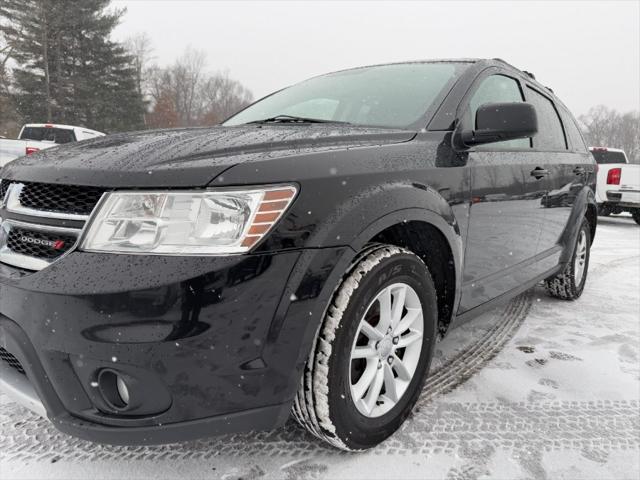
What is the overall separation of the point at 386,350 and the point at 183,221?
36.1 inches

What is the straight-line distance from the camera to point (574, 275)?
379 centimetres

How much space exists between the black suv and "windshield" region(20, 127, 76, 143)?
10.3 m

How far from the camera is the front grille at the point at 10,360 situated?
4.72ft

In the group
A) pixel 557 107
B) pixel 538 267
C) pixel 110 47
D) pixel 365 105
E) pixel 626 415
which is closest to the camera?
pixel 626 415

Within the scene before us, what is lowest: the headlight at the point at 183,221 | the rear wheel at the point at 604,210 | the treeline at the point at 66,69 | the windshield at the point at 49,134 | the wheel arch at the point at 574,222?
the rear wheel at the point at 604,210

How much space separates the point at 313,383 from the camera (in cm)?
146

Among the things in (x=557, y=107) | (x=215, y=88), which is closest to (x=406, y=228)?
(x=557, y=107)

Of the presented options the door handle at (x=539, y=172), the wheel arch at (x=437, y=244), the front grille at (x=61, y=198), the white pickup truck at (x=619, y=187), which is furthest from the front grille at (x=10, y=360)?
the white pickup truck at (x=619, y=187)

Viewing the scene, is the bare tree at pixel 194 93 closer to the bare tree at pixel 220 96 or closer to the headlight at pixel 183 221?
the bare tree at pixel 220 96

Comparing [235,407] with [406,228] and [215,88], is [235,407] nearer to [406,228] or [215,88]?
[406,228]

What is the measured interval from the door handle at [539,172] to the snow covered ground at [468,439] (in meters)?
1.05

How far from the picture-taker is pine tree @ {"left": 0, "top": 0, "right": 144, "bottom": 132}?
29.3m

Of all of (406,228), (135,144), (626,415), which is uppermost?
(135,144)

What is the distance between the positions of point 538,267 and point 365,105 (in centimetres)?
163
